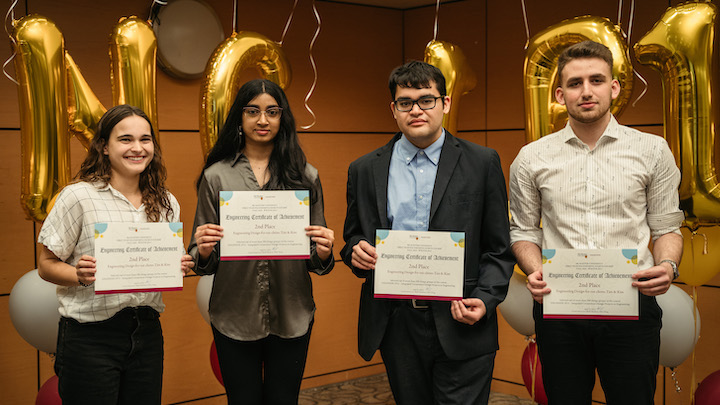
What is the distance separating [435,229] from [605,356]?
2.24ft

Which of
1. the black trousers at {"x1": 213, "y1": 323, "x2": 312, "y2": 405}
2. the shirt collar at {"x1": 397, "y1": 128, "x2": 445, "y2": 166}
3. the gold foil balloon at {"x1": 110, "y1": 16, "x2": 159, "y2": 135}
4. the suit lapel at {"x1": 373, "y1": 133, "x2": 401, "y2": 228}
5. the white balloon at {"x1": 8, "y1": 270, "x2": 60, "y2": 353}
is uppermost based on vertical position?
the gold foil balloon at {"x1": 110, "y1": 16, "x2": 159, "y2": 135}

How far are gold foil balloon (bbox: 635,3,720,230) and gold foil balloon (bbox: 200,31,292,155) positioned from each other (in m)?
1.66

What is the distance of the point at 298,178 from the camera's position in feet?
8.48

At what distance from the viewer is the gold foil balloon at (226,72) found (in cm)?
323

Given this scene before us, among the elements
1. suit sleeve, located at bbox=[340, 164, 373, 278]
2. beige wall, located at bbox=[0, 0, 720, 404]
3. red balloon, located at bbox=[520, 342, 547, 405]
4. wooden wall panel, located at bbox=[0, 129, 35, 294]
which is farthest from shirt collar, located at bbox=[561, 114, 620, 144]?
wooden wall panel, located at bbox=[0, 129, 35, 294]

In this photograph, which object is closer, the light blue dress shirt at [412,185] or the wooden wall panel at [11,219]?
the light blue dress shirt at [412,185]

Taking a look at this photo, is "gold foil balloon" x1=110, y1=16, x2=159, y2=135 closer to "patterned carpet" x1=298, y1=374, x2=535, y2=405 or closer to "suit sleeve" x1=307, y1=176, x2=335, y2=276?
"suit sleeve" x1=307, y1=176, x2=335, y2=276

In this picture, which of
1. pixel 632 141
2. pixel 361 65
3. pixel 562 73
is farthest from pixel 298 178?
pixel 361 65

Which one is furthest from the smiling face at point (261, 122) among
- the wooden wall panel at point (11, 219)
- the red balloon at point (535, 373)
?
the wooden wall panel at point (11, 219)

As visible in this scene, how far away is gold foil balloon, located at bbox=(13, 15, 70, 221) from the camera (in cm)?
293

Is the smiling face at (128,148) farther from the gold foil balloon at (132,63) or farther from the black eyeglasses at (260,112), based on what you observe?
the gold foil balloon at (132,63)

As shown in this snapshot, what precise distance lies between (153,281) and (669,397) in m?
3.08

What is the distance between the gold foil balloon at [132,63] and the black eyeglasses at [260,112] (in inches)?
29.0

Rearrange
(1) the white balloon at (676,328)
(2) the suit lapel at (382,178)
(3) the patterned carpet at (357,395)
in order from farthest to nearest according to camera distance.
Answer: (3) the patterned carpet at (357,395), (1) the white balloon at (676,328), (2) the suit lapel at (382,178)
